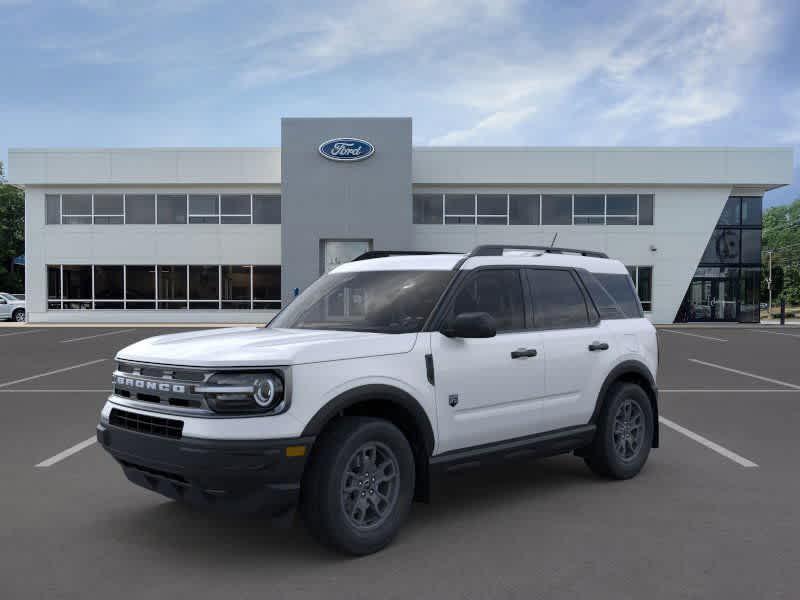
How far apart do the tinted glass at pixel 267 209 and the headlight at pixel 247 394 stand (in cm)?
2918

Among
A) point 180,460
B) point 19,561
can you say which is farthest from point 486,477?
point 19,561

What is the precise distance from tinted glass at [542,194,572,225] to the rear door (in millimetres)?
27205

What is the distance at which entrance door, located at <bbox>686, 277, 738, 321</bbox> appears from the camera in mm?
32994

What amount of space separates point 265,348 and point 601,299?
3149 millimetres

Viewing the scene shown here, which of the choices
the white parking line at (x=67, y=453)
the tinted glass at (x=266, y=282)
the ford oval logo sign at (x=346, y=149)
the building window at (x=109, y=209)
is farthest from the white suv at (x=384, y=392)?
the building window at (x=109, y=209)

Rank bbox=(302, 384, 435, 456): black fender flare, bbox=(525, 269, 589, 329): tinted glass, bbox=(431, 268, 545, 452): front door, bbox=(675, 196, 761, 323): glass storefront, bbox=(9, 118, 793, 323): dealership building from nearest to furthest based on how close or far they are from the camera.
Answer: bbox=(302, 384, 435, 456): black fender flare
bbox=(431, 268, 545, 452): front door
bbox=(525, 269, 589, 329): tinted glass
bbox=(9, 118, 793, 323): dealership building
bbox=(675, 196, 761, 323): glass storefront

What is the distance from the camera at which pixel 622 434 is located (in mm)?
5930

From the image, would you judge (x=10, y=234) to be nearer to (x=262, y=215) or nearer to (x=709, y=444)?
(x=262, y=215)

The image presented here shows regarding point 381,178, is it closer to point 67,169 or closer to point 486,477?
point 67,169

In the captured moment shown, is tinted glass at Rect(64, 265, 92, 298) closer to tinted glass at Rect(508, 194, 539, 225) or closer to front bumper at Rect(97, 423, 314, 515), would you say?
tinted glass at Rect(508, 194, 539, 225)

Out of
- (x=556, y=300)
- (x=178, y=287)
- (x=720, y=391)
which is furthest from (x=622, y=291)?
(x=178, y=287)

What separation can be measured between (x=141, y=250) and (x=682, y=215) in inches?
958

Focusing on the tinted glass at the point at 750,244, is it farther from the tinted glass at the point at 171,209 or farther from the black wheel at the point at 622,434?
the black wheel at the point at 622,434

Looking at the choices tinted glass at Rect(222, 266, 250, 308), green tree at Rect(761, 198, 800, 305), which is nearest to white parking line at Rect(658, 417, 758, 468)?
tinted glass at Rect(222, 266, 250, 308)
